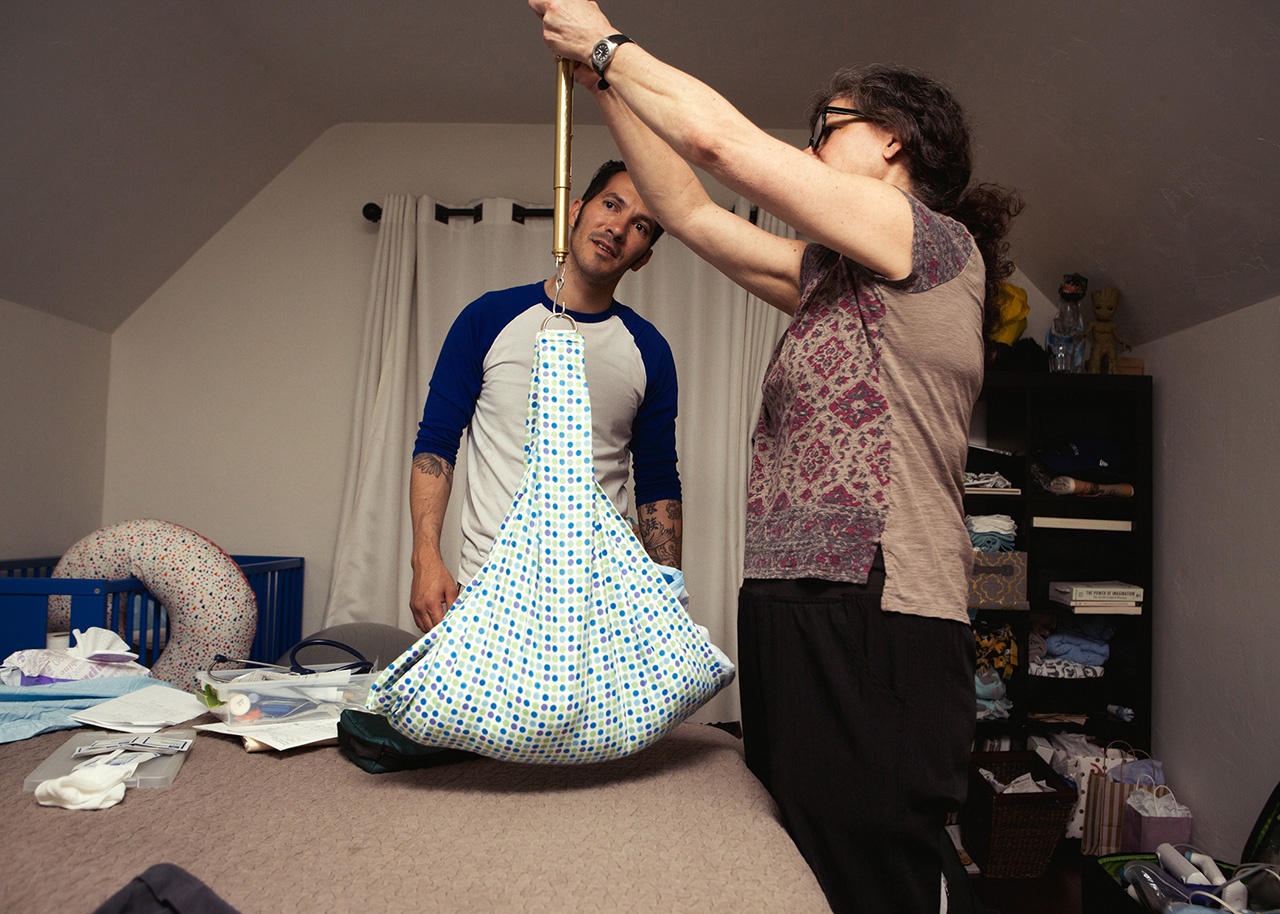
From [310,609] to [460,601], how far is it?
8.52ft

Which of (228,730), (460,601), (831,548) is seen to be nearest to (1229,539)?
(831,548)

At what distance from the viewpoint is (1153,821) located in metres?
2.35

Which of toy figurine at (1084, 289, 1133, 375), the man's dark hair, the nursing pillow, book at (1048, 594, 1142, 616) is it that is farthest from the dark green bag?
toy figurine at (1084, 289, 1133, 375)

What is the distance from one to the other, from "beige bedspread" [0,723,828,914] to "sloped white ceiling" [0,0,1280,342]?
1813 mm

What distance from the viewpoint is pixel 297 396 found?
3.13m

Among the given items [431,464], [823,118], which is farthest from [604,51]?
[431,464]

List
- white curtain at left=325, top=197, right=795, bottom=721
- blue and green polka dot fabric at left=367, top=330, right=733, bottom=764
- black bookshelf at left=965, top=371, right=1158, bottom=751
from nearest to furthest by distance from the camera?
1. blue and green polka dot fabric at left=367, top=330, right=733, bottom=764
2. black bookshelf at left=965, top=371, right=1158, bottom=751
3. white curtain at left=325, top=197, right=795, bottom=721

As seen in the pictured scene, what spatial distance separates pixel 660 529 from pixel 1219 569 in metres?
1.79

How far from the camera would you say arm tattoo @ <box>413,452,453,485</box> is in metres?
1.39

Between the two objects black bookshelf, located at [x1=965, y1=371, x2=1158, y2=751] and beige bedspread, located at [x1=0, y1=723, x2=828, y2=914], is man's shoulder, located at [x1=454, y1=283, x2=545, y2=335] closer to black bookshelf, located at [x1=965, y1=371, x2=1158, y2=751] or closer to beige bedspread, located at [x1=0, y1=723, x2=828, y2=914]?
beige bedspread, located at [x1=0, y1=723, x2=828, y2=914]

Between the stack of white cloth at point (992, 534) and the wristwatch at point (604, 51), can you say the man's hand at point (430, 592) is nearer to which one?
the wristwatch at point (604, 51)

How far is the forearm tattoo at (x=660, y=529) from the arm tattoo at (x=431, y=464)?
14.8 inches

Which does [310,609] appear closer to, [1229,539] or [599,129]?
[599,129]

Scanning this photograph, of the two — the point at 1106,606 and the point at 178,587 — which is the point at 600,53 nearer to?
the point at 178,587
